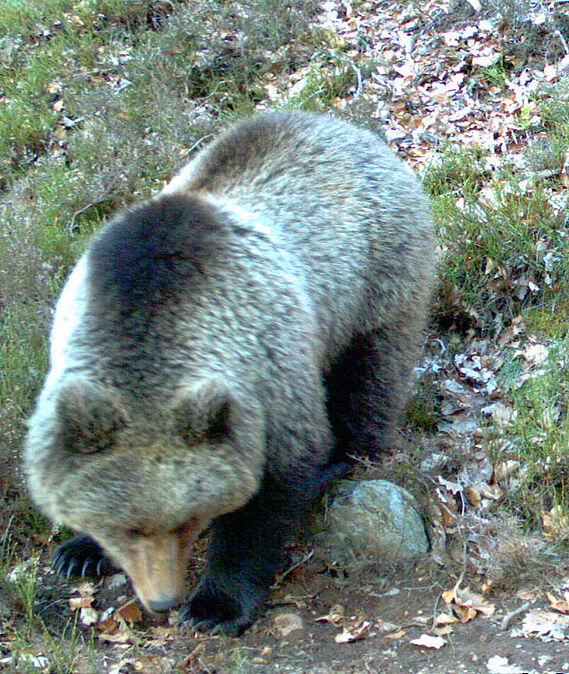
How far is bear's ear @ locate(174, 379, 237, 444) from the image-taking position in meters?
3.04

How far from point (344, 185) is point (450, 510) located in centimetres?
193

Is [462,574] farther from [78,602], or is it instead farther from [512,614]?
[78,602]

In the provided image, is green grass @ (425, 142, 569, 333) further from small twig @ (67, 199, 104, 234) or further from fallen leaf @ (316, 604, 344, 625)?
small twig @ (67, 199, 104, 234)

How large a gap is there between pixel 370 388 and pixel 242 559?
1429 mm

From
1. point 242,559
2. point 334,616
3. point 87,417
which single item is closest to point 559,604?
point 334,616

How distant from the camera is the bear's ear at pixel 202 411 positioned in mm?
3041

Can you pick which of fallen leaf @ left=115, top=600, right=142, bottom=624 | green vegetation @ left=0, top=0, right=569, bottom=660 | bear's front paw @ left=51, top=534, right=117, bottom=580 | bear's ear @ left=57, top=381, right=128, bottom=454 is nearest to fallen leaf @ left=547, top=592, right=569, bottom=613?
green vegetation @ left=0, top=0, right=569, bottom=660

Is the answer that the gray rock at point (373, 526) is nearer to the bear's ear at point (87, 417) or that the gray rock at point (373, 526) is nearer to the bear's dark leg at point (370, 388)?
the bear's dark leg at point (370, 388)

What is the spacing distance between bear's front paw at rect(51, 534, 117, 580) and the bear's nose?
1052 mm

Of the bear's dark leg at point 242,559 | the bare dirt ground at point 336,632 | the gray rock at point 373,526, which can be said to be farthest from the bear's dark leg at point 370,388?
the bear's dark leg at point 242,559

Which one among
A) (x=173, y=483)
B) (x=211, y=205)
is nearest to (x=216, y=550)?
(x=173, y=483)

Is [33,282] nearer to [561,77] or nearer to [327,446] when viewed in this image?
[327,446]

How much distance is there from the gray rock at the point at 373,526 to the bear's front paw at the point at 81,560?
117 centimetres

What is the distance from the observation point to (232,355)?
3.51 m
